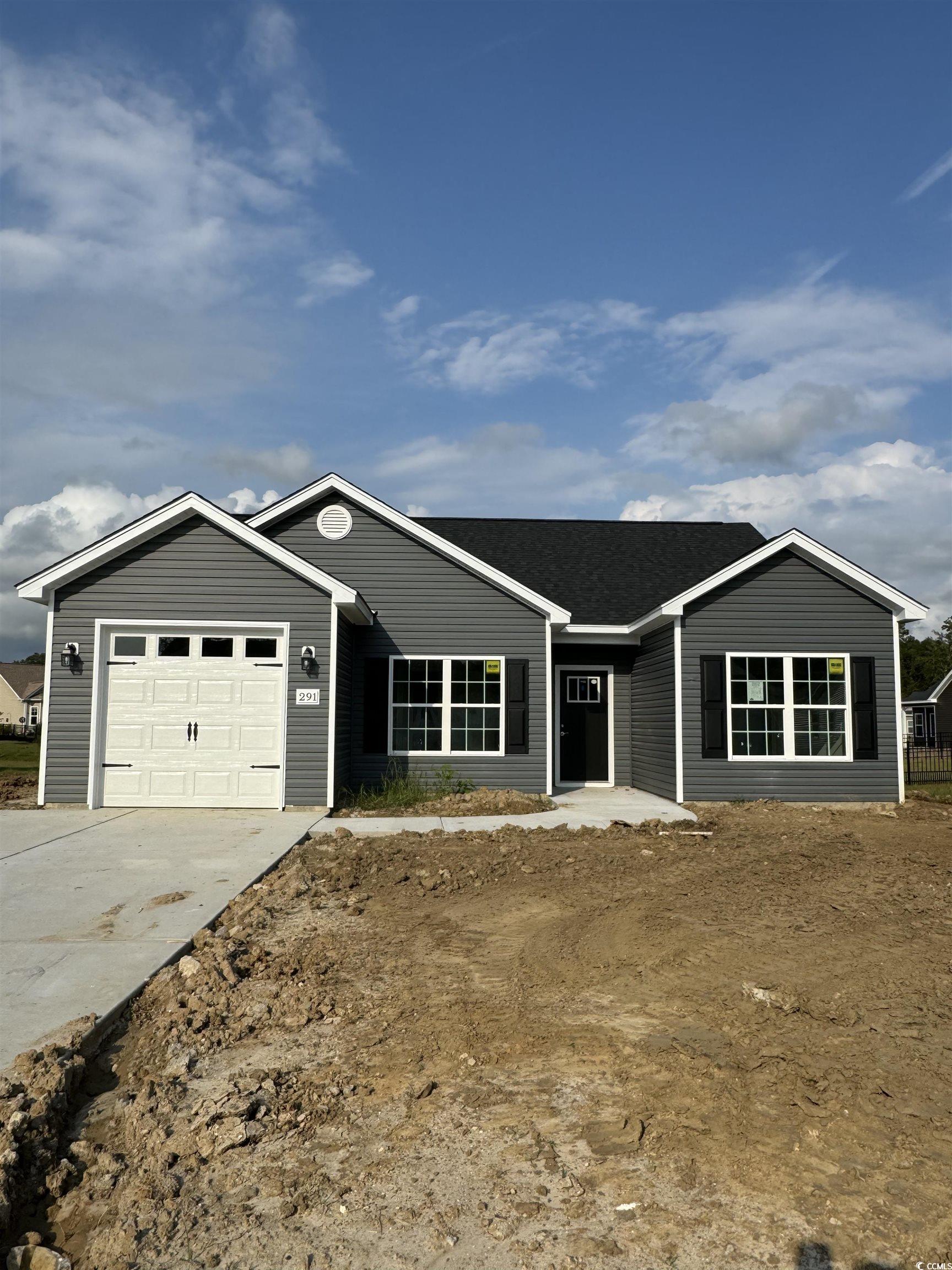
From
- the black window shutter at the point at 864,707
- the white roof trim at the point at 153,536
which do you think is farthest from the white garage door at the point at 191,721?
the black window shutter at the point at 864,707

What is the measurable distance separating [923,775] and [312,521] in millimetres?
15057

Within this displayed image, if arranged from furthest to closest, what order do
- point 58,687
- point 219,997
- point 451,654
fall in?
point 451,654 < point 58,687 < point 219,997

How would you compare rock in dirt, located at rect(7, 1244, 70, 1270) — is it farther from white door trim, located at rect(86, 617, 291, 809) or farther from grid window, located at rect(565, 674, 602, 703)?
grid window, located at rect(565, 674, 602, 703)

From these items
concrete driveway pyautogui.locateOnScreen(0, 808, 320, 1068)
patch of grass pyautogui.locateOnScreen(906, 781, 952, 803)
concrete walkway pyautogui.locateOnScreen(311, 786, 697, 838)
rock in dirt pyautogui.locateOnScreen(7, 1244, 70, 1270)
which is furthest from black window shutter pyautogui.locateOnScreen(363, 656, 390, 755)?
rock in dirt pyautogui.locateOnScreen(7, 1244, 70, 1270)

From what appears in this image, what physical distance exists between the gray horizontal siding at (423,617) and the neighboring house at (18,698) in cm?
5265

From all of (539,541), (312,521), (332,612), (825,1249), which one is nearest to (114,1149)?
(825,1249)

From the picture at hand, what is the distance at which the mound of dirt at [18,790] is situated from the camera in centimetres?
1302

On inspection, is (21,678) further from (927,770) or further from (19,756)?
(927,770)

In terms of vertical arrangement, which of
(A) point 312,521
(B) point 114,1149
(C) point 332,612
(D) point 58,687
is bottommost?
(B) point 114,1149

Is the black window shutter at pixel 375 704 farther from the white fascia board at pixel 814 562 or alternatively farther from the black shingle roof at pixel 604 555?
the white fascia board at pixel 814 562

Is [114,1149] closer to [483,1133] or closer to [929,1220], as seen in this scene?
[483,1133]

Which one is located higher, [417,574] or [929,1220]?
[417,574]

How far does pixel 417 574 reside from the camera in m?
14.2

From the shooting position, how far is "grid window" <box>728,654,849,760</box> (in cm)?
1367
